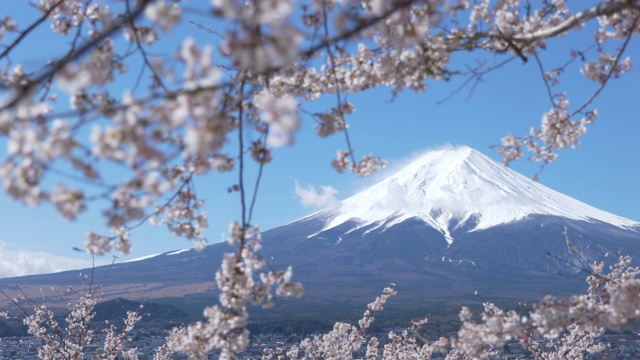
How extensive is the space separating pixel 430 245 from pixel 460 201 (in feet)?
115

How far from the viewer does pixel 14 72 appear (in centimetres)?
204

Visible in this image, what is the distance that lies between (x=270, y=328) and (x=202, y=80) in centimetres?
3081

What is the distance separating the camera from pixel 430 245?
126000 millimetres

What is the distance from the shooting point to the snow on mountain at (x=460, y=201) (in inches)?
5655

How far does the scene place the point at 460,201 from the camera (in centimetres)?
15575

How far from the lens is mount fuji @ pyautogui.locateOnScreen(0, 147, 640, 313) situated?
7956 centimetres

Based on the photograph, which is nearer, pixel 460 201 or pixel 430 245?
pixel 430 245

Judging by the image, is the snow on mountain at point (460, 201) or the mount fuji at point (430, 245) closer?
the mount fuji at point (430, 245)

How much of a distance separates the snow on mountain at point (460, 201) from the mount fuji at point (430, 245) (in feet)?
1.05

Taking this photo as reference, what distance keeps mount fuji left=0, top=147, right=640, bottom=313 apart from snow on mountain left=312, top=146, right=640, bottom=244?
320mm

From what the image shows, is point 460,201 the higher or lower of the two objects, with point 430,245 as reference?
higher

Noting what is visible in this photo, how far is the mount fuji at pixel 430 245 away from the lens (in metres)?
79.6

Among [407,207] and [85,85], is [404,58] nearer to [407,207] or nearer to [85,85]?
[85,85]

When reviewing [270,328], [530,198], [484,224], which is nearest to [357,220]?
[484,224]
